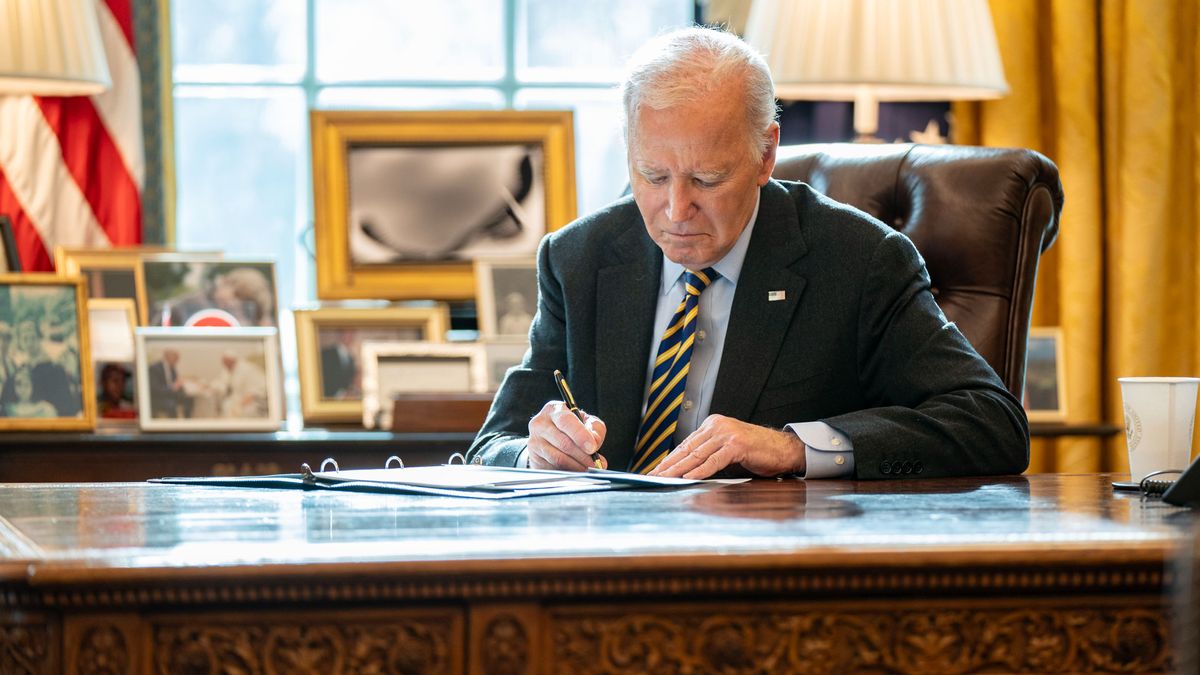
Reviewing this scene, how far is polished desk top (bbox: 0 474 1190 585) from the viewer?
124cm

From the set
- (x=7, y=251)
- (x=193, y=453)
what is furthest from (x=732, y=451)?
(x=7, y=251)

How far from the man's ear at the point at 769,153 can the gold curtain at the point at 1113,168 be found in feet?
5.19

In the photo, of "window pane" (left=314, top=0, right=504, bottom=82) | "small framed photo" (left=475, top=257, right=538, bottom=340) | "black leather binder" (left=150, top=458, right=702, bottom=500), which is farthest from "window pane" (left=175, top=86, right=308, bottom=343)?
"black leather binder" (left=150, top=458, right=702, bottom=500)

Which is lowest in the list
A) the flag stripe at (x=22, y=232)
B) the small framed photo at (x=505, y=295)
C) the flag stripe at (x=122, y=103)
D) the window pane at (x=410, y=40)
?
the small framed photo at (x=505, y=295)

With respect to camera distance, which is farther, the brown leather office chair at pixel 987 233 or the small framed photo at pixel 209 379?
the small framed photo at pixel 209 379

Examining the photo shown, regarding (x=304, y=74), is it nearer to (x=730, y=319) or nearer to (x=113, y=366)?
(x=113, y=366)

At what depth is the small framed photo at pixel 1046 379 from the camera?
12.4 ft

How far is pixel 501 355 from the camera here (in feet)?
12.0

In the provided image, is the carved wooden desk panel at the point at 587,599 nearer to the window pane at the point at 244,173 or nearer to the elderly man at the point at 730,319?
the elderly man at the point at 730,319

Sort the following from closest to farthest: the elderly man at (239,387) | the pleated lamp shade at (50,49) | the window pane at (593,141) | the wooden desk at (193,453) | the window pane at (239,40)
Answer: the wooden desk at (193,453) < the pleated lamp shade at (50,49) < the elderly man at (239,387) < the window pane at (239,40) < the window pane at (593,141)

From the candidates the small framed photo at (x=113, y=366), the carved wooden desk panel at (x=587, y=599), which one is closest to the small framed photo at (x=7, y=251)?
the small framed photo at (x=113, y=366)

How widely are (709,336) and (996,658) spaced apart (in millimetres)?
1241

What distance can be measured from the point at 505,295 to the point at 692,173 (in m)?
1.50

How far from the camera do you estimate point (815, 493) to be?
1.84 meters
